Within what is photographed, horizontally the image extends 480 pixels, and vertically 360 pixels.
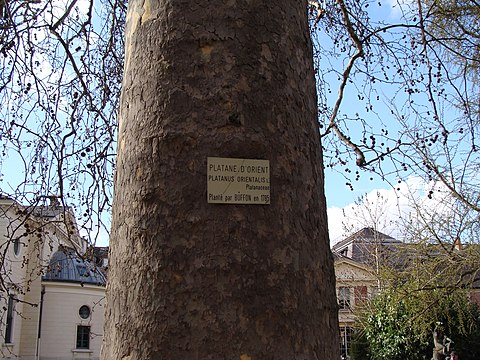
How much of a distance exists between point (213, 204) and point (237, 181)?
10 cm

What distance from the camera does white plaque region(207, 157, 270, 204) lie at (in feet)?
4.91

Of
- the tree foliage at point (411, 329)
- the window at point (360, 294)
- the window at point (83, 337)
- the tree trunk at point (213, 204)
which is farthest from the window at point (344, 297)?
the window at point (83, 337)

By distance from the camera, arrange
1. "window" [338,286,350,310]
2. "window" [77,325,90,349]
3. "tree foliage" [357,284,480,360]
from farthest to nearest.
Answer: "window" [77,325,90,349] < "window" [338,286,350,310] < "tree foliage" [357,284,480,360]

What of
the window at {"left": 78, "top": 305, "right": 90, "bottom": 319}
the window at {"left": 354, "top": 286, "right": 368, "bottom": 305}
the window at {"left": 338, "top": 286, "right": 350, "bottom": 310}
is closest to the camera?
the window at {"left": 338, "top": 286, "right": 350, "bottom": 310}

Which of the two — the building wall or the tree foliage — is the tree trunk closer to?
the tree foliage

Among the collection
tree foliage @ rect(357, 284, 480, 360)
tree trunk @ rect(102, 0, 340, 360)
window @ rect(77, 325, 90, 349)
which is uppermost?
tree trunk @ rect(102, 0, 340, 360)

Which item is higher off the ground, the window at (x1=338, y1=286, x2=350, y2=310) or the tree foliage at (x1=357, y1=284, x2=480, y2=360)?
the window at (x1=338, y1=286, x2=350, y2=310)

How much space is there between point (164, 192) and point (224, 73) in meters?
0.37

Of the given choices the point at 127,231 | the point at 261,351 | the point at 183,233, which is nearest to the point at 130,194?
the point at 127,231

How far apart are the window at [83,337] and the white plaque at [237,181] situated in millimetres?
39838

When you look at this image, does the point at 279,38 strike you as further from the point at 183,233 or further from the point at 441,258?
the point at 441,258

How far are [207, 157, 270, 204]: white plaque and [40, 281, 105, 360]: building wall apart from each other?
37.5m

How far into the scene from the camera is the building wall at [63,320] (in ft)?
123

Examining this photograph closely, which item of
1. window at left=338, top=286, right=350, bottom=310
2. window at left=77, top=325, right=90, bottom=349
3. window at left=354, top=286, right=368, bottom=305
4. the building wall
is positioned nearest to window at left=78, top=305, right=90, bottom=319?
the building wall
